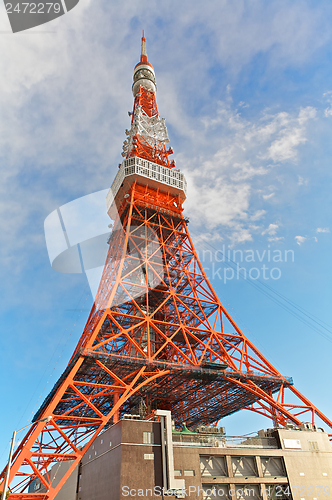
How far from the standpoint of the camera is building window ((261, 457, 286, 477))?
25.9 metres

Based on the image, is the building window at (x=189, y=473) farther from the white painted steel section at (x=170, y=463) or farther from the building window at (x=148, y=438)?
the building window at (x=148, y=438)

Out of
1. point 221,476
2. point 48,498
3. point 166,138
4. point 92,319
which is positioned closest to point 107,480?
point 48,498

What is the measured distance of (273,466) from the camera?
86.3 feet

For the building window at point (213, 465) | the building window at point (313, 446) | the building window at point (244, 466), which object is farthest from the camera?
the building window at point (313, 446)

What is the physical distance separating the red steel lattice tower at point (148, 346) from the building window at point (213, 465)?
6486mm

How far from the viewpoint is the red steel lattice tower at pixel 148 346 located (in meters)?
26.9

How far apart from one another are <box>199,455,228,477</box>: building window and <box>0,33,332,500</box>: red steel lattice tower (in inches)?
255

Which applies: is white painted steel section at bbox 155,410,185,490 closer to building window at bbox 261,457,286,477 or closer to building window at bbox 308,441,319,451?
building window at bbox 261,457,286,477

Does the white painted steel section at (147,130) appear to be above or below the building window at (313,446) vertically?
above

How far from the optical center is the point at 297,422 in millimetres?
30250

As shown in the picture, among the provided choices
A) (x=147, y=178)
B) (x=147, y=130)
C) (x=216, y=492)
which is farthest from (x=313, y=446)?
(x=147, y=130)

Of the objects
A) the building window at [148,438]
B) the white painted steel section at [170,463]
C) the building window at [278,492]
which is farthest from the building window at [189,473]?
the building window at [278,492]

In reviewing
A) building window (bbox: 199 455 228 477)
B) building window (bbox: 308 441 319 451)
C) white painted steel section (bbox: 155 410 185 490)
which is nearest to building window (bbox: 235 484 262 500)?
building window (bbox: 199 455 228 477)

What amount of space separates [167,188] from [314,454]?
109 feet
